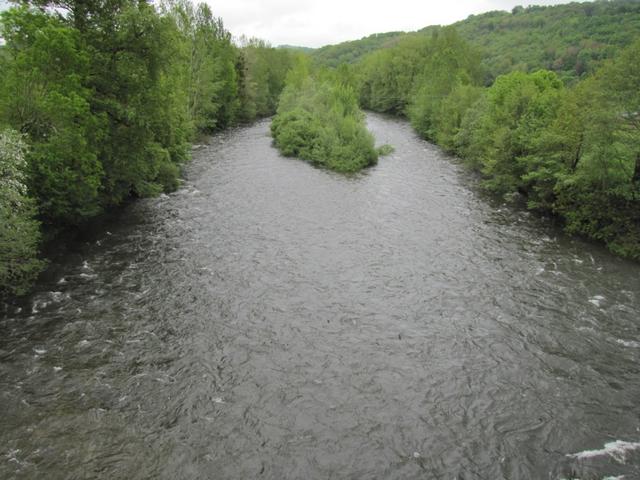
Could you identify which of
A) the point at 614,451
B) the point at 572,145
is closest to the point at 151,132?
the point at 614,451

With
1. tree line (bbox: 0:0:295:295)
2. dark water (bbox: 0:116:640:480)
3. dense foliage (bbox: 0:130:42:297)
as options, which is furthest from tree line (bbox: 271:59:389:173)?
dense foliage (bbox: 0:130:42:297)

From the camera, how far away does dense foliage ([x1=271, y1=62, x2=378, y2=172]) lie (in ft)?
169

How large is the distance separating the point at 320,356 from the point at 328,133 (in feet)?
131

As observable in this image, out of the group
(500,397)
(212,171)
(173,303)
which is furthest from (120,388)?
(212,171)

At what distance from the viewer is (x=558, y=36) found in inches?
5645

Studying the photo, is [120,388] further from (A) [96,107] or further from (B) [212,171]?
(B) [212,171]

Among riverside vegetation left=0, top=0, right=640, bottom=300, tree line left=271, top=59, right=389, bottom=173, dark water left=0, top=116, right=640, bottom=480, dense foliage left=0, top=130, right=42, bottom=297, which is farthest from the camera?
tree line left=271, top=59, right=389, bottom=173

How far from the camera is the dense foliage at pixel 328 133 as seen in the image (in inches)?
2023

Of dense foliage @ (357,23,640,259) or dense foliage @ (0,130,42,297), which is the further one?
dense foliage @ (357,23,640,259)

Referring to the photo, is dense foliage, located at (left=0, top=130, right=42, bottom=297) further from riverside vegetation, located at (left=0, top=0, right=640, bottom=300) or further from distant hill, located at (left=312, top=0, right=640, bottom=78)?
distant hill, located at (left=312, top=0, right=640, bottom=78)

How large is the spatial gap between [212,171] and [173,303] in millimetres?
26516

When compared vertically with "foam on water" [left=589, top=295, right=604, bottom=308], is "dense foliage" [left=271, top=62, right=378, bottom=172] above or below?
above

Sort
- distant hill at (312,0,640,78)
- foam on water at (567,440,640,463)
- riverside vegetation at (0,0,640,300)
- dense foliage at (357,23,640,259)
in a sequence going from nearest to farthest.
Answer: foam on water at (567,440,640,463), riverside vegetation at (0,0,640,300), dense foliage at (357,23,640,259), distant hill at (312,0,640,78)

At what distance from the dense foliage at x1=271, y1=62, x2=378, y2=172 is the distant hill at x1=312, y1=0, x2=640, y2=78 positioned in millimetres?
53254
